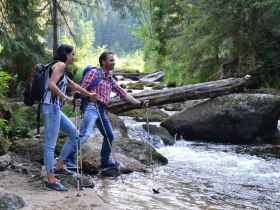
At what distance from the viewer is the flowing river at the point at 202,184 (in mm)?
5652

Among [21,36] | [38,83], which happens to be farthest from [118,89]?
[21,36]

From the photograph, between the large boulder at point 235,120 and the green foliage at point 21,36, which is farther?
the large boulder at point 235,120

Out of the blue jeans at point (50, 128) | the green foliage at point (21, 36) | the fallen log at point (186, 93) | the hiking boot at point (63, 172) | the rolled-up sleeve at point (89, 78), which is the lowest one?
the hiking boot at point (63, 172)

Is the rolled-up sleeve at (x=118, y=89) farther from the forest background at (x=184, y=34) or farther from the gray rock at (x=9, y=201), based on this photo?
the gray rock at (x=9, y=201)

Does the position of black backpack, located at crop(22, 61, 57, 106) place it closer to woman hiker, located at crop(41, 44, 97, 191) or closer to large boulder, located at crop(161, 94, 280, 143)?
woman hiker, located at crop(41, 44, 97, 191)

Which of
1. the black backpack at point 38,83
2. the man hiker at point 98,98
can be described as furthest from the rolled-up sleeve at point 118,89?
the black backpack at point 38,83

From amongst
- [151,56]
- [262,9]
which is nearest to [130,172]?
[262,9]

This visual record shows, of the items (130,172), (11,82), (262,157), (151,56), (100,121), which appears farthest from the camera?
(151,56)

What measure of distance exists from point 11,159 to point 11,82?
8039mm

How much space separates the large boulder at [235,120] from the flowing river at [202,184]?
6.01 ft

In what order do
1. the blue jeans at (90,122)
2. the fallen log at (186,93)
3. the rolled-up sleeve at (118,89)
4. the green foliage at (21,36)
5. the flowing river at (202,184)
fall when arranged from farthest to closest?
the fallen log at (186,93) → the green foliage at (21,36) → the rolled-up sleeve at (118,89) → the blue jeans at (90,122) → the flowing river at (202,184)

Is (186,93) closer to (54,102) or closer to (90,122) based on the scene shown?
(90,122)

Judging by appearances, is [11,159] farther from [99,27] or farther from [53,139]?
[99,27]

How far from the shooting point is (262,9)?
15586mm
